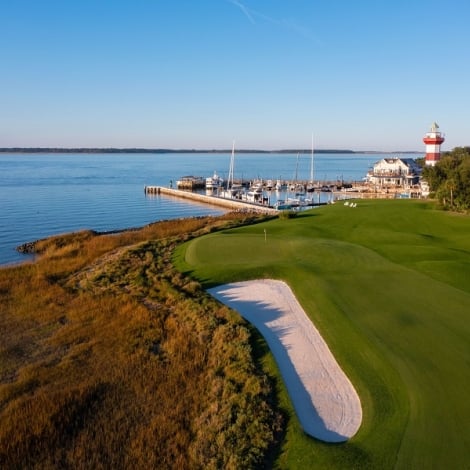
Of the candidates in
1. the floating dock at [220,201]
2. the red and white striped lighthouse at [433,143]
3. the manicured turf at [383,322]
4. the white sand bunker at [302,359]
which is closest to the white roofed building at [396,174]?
the red and white striped lighthouse at [433,143]

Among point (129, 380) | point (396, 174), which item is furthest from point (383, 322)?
point (396, 174)

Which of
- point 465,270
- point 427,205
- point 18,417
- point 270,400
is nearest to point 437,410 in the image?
point 270,400

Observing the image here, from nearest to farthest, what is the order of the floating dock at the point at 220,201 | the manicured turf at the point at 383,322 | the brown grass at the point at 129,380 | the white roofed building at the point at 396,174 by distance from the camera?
the manicured turf at the point at 383,322 < the brown grass at the point at 129,380 < the floating dock at the point at 220,201 < the white roofed building at the point at 396,174

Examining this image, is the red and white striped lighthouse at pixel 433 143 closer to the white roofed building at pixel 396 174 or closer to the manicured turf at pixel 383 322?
the white roofed building at pixel 396 174

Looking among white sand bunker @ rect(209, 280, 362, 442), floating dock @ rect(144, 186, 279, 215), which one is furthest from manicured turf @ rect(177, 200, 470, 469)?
floating dock @ rect(144, 186, 279, 215)

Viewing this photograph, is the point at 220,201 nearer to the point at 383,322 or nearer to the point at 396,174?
the point at 396,174

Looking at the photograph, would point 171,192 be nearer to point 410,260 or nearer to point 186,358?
point 410,260
